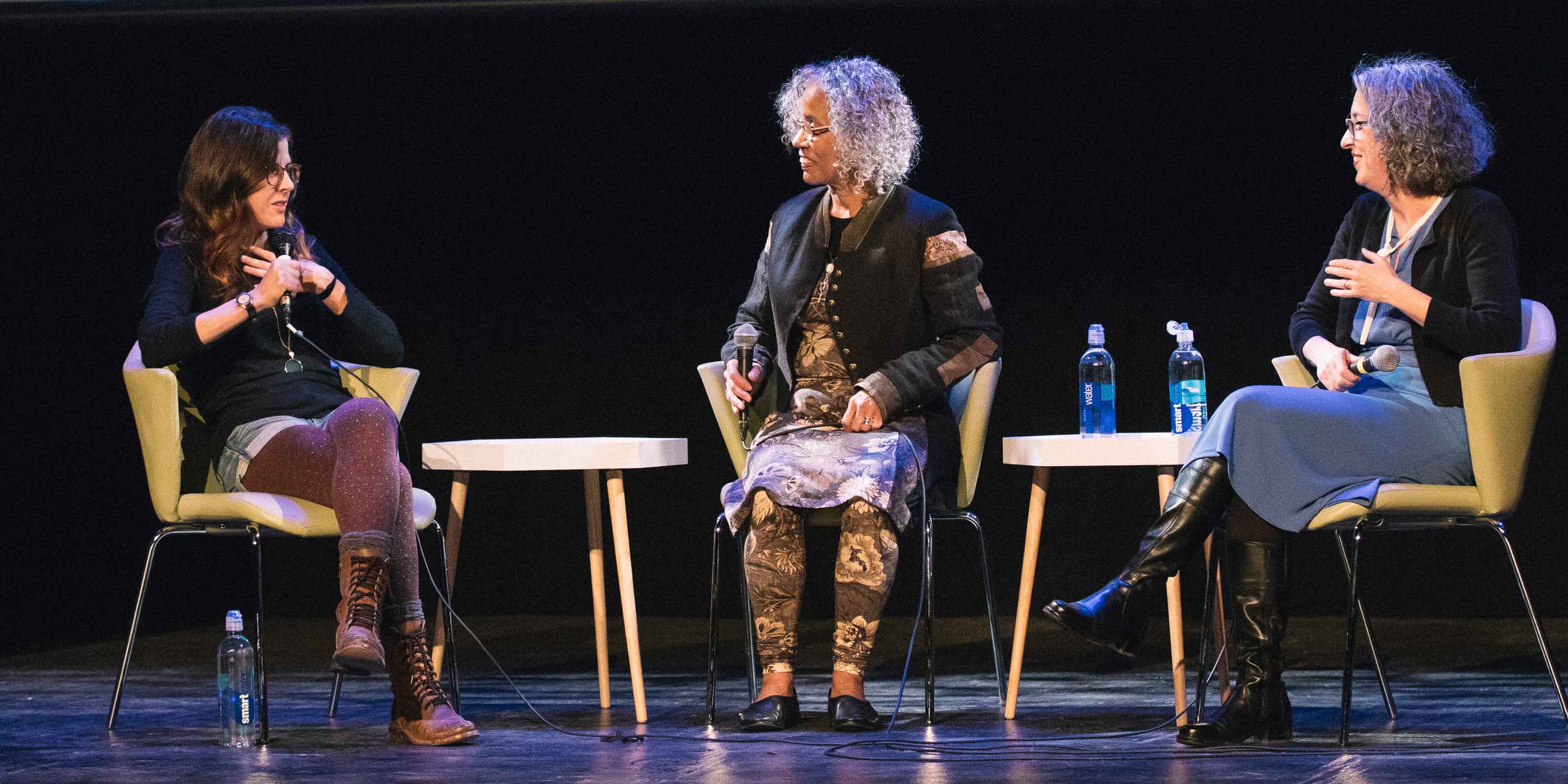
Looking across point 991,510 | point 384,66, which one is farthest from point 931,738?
point 384,66

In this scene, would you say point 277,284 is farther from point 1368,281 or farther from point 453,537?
point 1368,281

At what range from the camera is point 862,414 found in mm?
3135

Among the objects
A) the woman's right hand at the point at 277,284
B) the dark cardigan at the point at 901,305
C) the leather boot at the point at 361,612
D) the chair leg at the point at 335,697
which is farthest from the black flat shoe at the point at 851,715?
the woman's right hand at the point at 277,284

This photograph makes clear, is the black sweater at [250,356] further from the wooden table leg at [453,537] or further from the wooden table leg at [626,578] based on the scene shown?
the wooden table leg at [626,578]

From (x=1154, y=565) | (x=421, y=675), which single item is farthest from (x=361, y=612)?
(x=1154, y=565)

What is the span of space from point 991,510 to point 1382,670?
73.4 inches

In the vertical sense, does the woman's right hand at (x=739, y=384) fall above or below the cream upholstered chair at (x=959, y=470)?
above

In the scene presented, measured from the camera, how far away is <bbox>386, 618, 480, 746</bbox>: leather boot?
2.88m

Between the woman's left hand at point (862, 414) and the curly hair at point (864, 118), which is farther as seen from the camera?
the curly hair at point (864, 118)

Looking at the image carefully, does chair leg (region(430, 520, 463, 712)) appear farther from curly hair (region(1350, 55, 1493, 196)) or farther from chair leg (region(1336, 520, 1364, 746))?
curly hair (region(1350, 55, 1493, 196))

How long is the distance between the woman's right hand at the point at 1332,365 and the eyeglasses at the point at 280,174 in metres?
1.98

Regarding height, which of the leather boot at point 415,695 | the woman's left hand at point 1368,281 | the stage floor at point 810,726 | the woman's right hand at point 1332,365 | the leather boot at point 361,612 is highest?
the woman's left hand at point 1368,281

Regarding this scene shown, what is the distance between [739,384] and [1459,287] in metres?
1.36

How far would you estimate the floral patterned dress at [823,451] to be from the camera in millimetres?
3037
